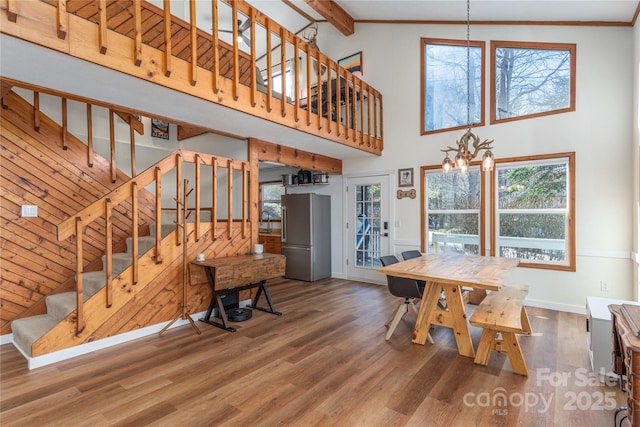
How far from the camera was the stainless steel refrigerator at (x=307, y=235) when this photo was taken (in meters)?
5.75

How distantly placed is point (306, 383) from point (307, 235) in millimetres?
3607

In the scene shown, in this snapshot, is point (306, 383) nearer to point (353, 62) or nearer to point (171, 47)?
point (171, 47)

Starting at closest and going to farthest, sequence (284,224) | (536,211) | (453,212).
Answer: (536,211) → (453,212) → (284,224)

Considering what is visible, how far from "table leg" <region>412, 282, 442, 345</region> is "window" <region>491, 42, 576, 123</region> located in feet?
9.66

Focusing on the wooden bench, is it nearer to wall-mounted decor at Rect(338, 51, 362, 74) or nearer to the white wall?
the white wall

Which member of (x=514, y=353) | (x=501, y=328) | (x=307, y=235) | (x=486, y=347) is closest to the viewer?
(x=501, y=328)

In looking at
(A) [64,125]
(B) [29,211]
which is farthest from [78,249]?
(A) [64,125]

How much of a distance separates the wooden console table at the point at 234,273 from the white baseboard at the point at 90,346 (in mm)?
496

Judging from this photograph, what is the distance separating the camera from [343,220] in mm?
6039

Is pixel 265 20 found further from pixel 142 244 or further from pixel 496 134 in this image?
pixel 496 134

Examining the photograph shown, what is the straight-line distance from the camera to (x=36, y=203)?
3246 millimetres

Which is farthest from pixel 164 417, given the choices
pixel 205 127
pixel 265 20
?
pixel 265 20

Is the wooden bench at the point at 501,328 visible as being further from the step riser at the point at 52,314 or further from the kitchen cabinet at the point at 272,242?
the kitchen cabinet at the point at 272,242

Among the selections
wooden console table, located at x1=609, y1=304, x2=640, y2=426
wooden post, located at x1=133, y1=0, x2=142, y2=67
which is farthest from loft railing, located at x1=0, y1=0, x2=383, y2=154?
wooden console table, located at x1=609, y1=304, x2=640, y2=426
